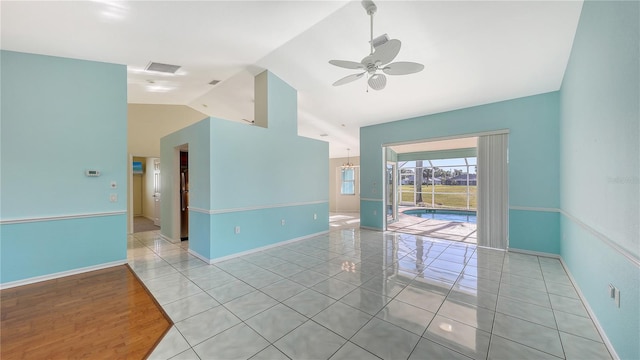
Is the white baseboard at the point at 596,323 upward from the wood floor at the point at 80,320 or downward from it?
upward

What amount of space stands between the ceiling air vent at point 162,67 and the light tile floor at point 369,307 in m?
3.38

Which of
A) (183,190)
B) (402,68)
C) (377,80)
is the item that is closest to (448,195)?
(377,80)

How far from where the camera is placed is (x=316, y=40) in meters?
3.79

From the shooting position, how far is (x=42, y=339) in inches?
81.0

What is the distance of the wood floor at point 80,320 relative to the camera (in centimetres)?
192

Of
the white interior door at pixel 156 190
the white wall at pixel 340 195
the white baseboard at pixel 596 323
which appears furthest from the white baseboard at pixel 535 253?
the white interior door at pixel 156 190

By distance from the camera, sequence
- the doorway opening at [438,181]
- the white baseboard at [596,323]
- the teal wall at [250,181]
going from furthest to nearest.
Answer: the doorway opening at [438,181]
the teal wall at [250,181]
the white baseboard at [596,323]

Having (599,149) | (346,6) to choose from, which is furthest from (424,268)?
(346,6)

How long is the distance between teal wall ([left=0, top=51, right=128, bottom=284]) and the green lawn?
38.8 feet

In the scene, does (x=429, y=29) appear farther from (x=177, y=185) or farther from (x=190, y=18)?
(x=177, y=185)

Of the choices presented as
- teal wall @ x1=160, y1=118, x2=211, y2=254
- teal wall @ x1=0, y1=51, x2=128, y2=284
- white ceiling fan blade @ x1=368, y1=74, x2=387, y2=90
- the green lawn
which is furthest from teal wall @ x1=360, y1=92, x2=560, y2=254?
the green lawn

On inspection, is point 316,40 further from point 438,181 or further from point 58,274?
point 438,181

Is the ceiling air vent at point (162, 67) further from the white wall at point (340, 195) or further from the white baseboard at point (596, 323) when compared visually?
the white wall at point (340, 195)

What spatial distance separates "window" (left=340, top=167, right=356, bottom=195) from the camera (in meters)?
11.2
